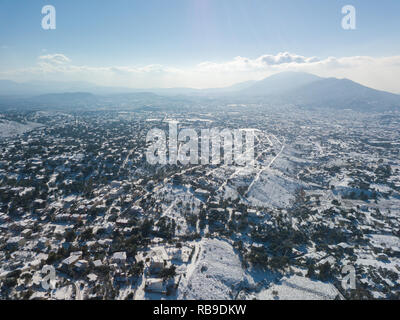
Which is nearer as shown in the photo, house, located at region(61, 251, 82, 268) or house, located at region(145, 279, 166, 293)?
house, located at region(145, 279, 166, 293)

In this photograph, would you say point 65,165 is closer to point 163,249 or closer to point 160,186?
point 160,186

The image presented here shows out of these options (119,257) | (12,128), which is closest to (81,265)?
(119,257)

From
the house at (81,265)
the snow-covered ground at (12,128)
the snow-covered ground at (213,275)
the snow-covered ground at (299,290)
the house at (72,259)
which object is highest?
the snow-covered ground at (12,128)

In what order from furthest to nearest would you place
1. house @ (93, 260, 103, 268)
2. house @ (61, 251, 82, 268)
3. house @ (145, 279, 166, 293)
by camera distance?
house @ (93, 260, 103, 268) < house @ (61, 251, 82, 268) < house @ (145, 279, 166, 293)

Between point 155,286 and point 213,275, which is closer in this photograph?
point 155,286

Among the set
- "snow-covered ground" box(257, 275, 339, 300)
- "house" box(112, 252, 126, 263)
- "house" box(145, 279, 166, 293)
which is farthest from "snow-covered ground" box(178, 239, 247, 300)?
"house" box(112, 252, 126, 263)

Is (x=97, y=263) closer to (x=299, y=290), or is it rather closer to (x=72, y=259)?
(x=72, y=259)

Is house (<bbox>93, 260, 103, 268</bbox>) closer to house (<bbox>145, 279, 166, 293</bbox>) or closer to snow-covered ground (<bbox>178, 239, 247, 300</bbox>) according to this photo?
house (<bbox>145, 279, 166, 293</bbox>)

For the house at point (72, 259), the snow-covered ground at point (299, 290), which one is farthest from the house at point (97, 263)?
the snow-covered ground at point (299, 290)

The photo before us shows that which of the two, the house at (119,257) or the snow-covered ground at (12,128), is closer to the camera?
the house at (119,257)

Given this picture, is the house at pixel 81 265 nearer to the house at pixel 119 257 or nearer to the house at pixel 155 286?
the house at pixel 119 257
